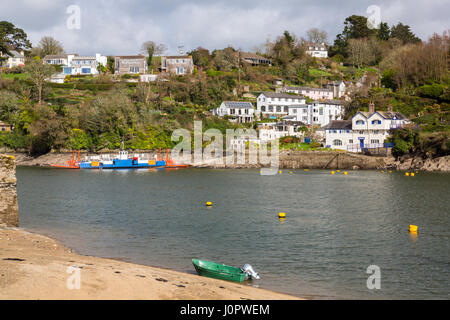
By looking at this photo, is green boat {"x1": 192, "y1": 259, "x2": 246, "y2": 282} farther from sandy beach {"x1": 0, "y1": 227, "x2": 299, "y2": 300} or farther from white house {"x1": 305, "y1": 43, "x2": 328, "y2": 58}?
white house {"x1": 305, "y1": 43, "x2": 328, "y2": 58}

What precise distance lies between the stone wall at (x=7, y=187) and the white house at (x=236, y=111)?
80378 mm

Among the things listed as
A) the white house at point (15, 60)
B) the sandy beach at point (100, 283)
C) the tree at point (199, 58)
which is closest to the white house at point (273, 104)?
the tree at point (199, 58)

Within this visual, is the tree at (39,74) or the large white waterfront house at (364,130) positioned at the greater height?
the tree at (39,74)

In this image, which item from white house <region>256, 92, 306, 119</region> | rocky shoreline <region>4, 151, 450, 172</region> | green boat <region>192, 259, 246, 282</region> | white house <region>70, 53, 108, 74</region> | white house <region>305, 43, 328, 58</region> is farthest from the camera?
white house <region>305, 43, 328, 58</region>

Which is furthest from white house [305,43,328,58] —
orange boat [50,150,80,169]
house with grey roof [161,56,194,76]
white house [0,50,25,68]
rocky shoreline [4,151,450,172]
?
orange boat [50,150,80,169]

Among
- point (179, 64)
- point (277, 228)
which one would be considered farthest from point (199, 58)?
point (277, 228)

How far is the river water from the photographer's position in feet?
61.2

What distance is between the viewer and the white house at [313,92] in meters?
121

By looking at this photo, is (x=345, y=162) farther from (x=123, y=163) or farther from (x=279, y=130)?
(x=123, y=163)

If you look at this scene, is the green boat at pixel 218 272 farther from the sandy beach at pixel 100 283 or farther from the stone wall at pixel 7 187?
the stone wall at pixel 7 187

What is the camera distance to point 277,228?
2875 cm

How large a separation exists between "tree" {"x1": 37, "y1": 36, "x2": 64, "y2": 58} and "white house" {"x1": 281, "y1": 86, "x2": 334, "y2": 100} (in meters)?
83.9

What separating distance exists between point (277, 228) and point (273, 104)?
82.8m
